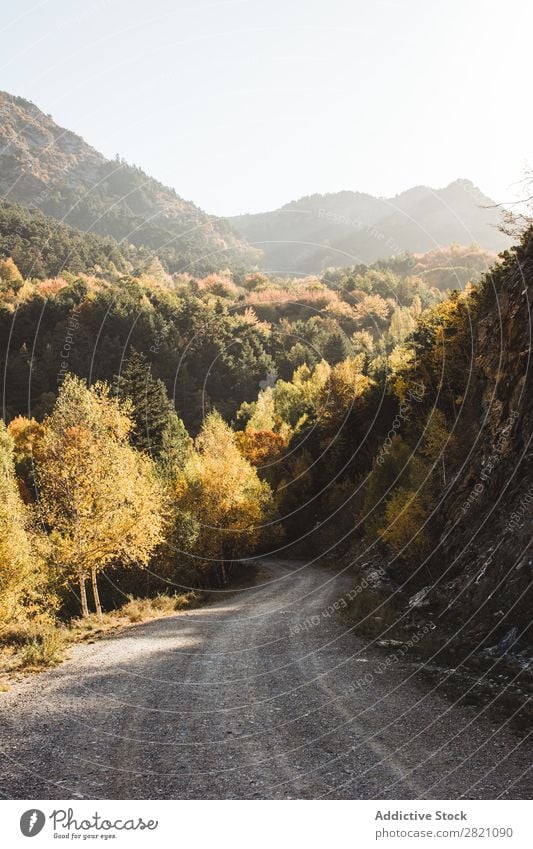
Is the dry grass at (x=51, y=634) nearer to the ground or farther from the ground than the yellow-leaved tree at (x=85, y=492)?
nearer to the ground

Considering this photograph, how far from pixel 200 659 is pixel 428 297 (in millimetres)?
172146

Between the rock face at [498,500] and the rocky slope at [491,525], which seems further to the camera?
the rock face at [498,500]

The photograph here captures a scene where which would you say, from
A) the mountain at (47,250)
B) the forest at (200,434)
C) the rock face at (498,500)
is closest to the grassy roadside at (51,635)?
the forest at (200,434)

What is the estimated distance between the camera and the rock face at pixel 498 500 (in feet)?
47.6

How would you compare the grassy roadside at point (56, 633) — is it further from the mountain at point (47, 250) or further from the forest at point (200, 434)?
the mountain at point (47, 250)

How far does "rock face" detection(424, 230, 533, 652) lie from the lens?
1452cm

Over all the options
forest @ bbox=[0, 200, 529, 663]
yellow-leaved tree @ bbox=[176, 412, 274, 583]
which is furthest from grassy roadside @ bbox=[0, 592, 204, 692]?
yellow-leaved tree @ bbox=[176, 412, 274, 583]

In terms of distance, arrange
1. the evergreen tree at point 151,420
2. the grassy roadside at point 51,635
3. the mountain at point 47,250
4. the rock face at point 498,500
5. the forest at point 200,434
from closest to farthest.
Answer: the rock face at point 498,500 → the grassy roadside at point 51,635 → the forest at point 200,434 → the evergreen tree at point 151,420 → the mountain at point 47,250

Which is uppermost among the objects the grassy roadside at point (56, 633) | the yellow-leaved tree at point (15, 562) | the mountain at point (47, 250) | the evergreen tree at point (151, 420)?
the mountain at point (47, 250)

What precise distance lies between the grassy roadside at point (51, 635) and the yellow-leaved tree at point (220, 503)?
12.3m

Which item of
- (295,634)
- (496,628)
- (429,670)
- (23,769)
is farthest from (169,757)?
(295,634)

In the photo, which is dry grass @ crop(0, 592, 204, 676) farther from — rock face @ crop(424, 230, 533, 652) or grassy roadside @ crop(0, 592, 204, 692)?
rock face @ crop(424, 230, 533, 652)

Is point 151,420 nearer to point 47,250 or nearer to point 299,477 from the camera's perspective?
point 299,477
